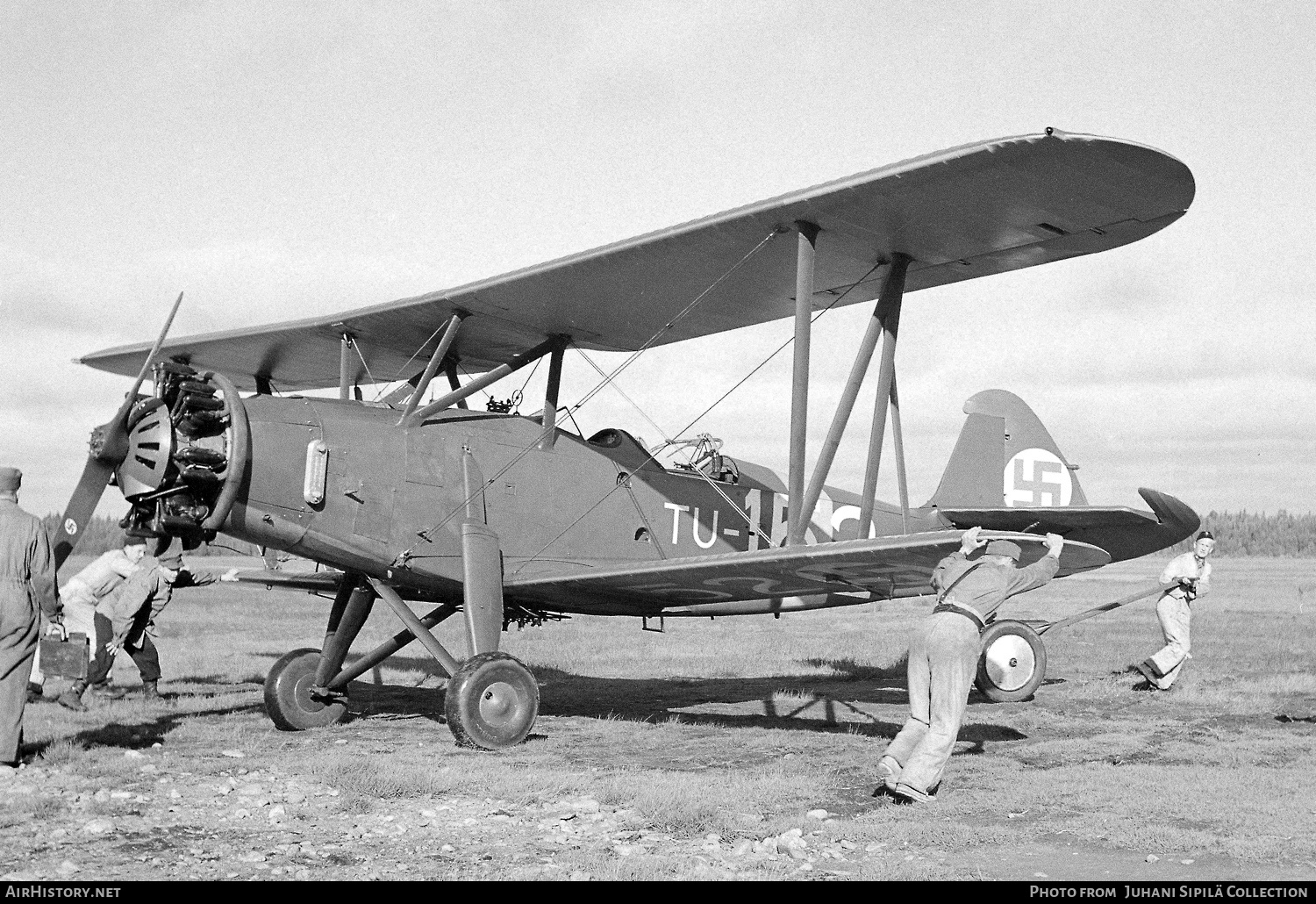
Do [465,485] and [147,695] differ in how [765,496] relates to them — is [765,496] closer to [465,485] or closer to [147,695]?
[465,485]

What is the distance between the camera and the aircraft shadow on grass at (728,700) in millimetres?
9125

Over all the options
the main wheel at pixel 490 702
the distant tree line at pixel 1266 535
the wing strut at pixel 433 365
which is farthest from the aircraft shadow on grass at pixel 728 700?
the distant tree line at pixel 1266 535

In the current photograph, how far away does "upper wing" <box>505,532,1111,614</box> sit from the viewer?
7.00m

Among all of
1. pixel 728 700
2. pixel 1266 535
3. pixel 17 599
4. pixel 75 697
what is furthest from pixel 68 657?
pixel 1266 535

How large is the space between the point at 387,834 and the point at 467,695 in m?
2.51

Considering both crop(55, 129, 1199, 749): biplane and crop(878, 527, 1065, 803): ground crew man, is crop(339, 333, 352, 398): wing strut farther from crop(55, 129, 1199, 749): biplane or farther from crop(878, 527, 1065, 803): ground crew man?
crop(878, 527, 1065, 803): ground crew man

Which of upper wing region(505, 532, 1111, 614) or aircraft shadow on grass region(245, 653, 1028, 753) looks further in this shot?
aircraft shadow on grass region(245, 653, 1028, 753)

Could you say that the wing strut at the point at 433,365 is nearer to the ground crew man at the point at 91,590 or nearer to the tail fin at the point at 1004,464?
the ground crew man at the point at 91,590

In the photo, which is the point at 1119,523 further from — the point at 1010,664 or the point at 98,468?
the point at 98,468

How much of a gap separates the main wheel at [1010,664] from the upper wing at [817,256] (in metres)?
3.18

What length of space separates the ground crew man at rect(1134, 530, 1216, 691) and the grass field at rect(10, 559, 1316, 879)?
1.28 ft

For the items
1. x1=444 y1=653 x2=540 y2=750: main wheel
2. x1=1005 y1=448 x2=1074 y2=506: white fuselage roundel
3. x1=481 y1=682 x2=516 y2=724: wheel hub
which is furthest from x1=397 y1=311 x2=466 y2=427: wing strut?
x1=1005 y1=448 x2=1074 y2=506: white fuselage roundel

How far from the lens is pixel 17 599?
21.0ft

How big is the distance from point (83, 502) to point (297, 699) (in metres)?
2.20
